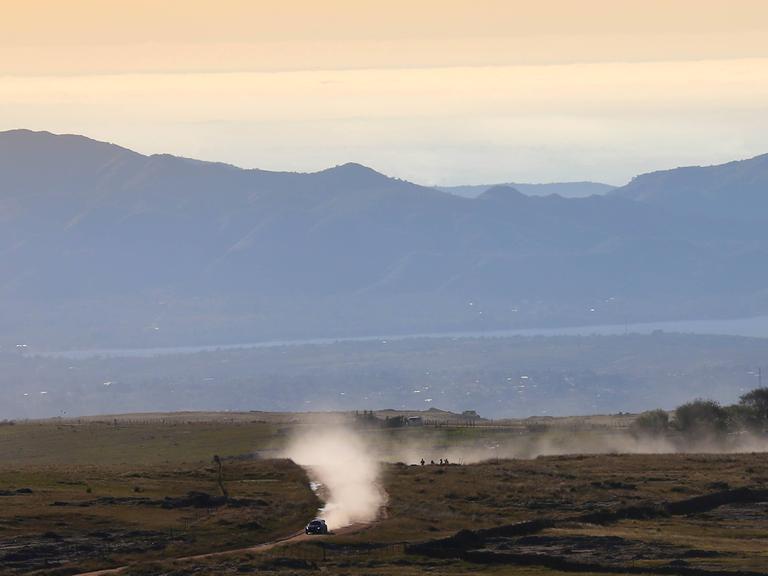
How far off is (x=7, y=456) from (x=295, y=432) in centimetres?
2972

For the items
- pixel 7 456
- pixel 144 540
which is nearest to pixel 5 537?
pixel 144 540

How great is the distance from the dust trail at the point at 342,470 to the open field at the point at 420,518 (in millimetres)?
1399

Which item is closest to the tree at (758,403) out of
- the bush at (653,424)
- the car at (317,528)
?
the bush at (653,424)

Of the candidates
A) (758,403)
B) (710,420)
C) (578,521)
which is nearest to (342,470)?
(578,521)

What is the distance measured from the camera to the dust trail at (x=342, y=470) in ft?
359

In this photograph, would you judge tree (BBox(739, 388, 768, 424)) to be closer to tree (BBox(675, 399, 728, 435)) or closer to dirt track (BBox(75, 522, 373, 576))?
tree (BBox(675, 399, 728, 435))

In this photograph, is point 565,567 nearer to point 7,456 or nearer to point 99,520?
point 99,520

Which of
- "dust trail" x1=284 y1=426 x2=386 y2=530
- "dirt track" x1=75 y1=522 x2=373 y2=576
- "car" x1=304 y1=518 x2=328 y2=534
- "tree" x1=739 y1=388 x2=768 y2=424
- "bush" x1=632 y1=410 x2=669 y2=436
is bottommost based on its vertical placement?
"dirt track" x1=75 y1=522 x2=373 y2=576

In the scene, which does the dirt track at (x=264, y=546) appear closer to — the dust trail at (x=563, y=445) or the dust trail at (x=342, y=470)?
the dust trail at (x=342, y=470)

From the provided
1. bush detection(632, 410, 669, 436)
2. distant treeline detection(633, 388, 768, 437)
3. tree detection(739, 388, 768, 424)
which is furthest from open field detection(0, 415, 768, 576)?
tree detection(739, 388, 768, 424)

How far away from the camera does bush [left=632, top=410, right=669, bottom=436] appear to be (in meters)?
187

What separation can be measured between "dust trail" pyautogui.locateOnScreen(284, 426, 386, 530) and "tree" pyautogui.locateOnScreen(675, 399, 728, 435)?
111 ft

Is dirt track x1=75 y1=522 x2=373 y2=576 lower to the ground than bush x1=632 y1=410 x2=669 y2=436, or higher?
lower

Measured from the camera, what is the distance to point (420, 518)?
347ft
